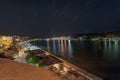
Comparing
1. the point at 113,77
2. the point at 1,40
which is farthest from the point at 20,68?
the point at 1,40

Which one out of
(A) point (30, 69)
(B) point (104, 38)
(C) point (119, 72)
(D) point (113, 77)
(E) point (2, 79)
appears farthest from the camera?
(B) point (104, 38)

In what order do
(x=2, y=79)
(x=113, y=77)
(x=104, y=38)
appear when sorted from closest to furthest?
1. (x=2, y=79)
2. (x=113, y=77)
3. (x=104, y=38)

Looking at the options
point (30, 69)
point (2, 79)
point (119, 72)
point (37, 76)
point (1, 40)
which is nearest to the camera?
point (2, 79)

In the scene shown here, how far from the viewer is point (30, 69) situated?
7000 millimetres

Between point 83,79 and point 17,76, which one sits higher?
point 17,76

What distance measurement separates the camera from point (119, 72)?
87.9 ft

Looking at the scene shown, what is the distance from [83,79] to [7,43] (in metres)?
37.7

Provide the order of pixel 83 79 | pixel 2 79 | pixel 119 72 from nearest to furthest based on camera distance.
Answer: pixel 2 79, pixel 83 79, pixel 119 72

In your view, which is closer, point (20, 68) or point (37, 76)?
point (37, 76)

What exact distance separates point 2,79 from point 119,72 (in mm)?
22767

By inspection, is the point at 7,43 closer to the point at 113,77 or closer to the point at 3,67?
the point at 113,77

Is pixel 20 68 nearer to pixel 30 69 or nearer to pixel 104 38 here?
pixel 30 69

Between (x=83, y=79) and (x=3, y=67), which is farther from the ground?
(x=3, y=67)

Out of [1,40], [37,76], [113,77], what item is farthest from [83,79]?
[1,40]
